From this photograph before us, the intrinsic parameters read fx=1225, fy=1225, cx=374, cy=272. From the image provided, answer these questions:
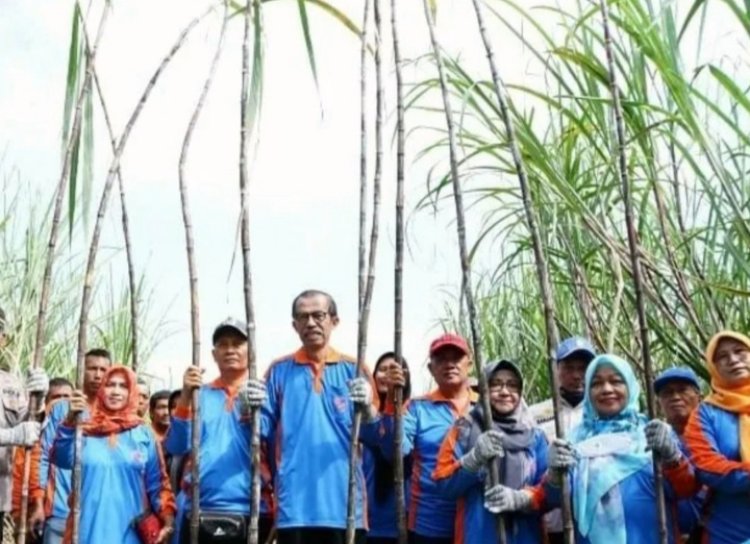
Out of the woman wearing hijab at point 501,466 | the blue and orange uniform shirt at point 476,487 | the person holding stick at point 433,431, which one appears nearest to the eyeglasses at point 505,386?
the woman wearing hijab at point 501,466

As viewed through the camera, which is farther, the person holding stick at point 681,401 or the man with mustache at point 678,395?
the man with mustache at point 678,395

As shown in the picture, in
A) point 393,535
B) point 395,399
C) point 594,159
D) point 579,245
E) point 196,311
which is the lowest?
point 393,535

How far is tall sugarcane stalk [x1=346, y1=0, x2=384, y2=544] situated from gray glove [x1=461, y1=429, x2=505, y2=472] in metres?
0.38

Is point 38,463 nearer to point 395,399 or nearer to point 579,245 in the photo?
point 395,399

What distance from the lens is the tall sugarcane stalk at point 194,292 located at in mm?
3717

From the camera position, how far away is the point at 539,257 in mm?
3502

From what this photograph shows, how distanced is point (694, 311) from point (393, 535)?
1.25 metres

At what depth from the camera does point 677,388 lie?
3756 millimetres

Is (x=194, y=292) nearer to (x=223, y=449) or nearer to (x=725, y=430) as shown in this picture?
(x=223, y=449)

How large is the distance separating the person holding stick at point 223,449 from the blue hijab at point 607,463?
1.08 metres

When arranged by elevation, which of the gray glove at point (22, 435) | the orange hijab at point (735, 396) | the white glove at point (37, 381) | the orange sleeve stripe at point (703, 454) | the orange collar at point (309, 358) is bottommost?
the orange sleeve stripe at point (703, 454)

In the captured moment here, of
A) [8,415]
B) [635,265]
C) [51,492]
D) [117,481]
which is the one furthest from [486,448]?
[51,492]

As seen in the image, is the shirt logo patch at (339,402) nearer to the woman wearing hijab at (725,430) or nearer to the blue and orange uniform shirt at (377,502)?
the blue and orange uniform shirt at (377,502)

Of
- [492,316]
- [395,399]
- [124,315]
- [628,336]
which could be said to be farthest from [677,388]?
[124,315]
